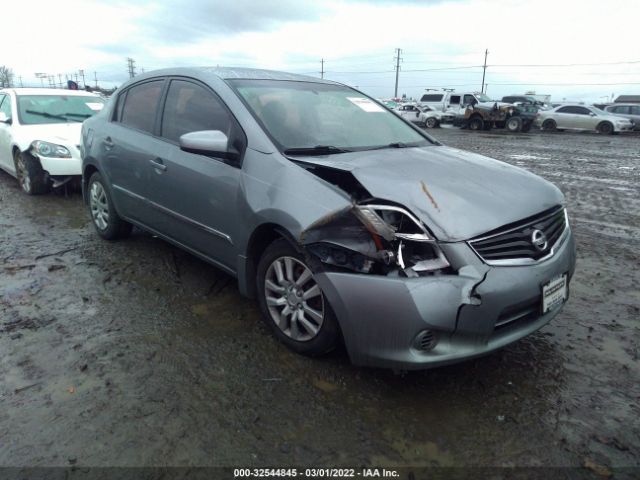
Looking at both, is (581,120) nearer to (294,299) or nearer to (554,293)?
(554,293)

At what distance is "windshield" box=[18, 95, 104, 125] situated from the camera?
727cm

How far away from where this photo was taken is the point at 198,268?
4262 mm

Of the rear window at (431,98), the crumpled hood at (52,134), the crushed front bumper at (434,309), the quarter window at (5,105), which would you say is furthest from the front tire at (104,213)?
the rear window at (431,98)

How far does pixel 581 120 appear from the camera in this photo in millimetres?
24078

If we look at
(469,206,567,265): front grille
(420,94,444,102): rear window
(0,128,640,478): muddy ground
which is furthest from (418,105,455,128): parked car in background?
(469,206,567,265): front grille

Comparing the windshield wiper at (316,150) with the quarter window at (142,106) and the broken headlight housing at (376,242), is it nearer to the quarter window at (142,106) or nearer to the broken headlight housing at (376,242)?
the broken headlight housing at (376,242)

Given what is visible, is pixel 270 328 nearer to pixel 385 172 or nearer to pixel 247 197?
pixel 247 197

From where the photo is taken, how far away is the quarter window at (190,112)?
3.33 meters

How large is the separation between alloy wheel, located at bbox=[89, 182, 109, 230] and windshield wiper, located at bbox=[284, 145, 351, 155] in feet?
8.67

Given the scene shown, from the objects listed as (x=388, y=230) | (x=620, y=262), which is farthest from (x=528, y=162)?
(x=388, y=230)

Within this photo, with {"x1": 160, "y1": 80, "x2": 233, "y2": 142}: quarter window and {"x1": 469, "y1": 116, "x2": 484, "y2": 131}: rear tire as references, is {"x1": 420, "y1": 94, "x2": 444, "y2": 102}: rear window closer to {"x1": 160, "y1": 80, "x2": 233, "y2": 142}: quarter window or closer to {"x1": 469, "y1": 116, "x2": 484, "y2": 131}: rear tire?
{"x1": 469, "y1": 116, "x2": 484, "y2": 131}: rear tire

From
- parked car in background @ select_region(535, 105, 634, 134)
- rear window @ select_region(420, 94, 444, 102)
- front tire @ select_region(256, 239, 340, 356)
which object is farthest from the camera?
rear window @ select_region(420, 94, 444, 102)

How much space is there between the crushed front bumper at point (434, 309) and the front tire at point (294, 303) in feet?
0.67

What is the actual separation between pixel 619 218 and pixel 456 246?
16.3 ft
